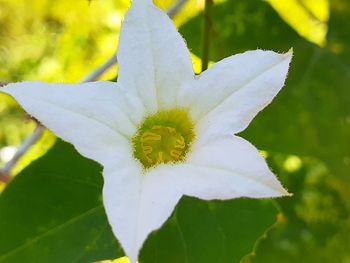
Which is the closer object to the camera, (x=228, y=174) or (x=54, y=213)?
(x=228, y=174)

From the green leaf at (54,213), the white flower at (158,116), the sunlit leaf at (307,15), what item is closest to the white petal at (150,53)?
the white flower at (158,116)

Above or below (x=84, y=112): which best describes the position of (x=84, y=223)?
below

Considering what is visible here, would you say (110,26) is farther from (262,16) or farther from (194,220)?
(194,220)

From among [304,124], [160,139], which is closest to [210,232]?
[160,139]

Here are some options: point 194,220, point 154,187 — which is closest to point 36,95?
point 154,187

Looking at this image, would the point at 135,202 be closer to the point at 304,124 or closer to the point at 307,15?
the point at 304,124
